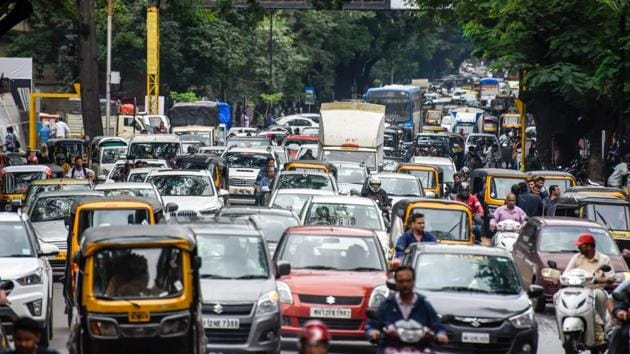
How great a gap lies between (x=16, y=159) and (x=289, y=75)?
51201 mm

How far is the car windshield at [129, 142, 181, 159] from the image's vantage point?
42.7m

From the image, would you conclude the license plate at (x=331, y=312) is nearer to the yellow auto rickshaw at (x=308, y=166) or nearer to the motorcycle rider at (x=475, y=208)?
the motorcycle rider at (x=475, y=208)

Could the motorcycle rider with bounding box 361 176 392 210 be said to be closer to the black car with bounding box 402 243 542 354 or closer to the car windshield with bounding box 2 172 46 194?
the car windshield with bounding box 2 172 46 194

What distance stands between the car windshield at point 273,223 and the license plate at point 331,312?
6.19 meters

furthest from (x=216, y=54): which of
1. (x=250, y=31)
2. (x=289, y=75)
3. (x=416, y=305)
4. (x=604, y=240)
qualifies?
(x=416, y=305)

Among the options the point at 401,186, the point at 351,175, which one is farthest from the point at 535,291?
the point at 351,175

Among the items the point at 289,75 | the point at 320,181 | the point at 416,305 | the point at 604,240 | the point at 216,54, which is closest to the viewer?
the point at 416,305

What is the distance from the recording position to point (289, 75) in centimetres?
9331

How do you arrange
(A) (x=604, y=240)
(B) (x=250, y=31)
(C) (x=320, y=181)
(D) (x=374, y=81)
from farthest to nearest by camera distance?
(D) (x=374, y=81) < (B) (x=250, y=31) < (C) (x=320, y=181) < (A) (x=604, y=240)

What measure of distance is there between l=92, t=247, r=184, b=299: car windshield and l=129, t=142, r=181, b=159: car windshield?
27.9 metres

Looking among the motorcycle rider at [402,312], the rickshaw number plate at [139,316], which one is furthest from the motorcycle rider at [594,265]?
the motorcycle rider at [402,312]

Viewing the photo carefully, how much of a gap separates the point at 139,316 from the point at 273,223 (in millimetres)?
9181

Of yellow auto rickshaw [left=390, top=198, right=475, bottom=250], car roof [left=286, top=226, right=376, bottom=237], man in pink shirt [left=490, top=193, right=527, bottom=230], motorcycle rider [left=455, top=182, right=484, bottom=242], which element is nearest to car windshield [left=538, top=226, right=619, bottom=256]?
yellow auto rickshaw [left=390, top=198, right=475, bottom=250]

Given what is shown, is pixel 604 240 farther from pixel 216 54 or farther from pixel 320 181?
pixel 216 54
